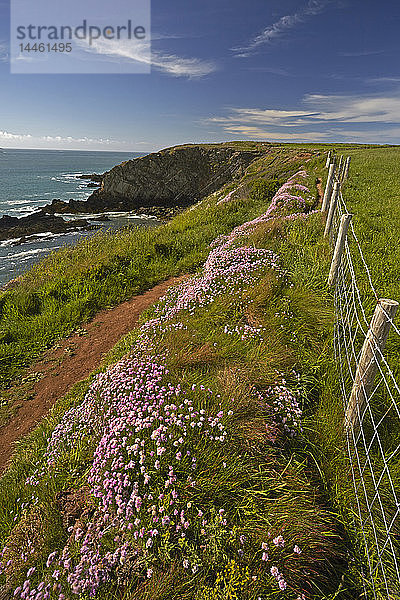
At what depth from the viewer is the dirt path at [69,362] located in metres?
5.80

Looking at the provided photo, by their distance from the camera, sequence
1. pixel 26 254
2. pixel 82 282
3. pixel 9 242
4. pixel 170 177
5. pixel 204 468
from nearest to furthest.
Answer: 1. pixel 204 468
2. pixel 82 282
3. pixel 26 254
4. pixel 9 242
5. pixel 170 177

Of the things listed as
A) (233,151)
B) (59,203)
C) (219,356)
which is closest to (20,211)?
(59,203)

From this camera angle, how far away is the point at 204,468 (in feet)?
10.0

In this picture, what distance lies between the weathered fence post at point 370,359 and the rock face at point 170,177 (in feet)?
198

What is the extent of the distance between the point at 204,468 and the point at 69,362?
214 inches

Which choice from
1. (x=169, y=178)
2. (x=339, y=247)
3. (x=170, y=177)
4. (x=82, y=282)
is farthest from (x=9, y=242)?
(x=170, y=177)

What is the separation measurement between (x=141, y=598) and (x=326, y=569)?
155 centimetres

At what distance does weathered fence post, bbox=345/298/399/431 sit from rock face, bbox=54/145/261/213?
2374 inches

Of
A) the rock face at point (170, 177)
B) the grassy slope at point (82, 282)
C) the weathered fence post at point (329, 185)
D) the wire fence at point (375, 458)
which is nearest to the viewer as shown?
the wire fence at point (375, 458)

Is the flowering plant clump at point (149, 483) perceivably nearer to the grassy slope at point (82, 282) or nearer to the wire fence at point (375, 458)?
the wire fence at point (375, 458)

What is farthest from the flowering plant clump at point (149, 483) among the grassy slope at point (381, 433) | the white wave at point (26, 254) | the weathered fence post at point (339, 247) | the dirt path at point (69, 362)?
the white wave at point (26, 254)

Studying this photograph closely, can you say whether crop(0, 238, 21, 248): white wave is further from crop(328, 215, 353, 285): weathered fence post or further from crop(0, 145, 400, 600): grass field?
crop(328, 215, 353, 285): weathered fence post

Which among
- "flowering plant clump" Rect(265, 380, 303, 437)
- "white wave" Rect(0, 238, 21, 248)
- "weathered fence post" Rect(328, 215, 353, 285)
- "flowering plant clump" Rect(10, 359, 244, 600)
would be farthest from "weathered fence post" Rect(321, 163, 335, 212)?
"white wave" Rect(0, 238, 21, 248)

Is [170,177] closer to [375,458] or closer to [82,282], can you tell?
[82,282]
